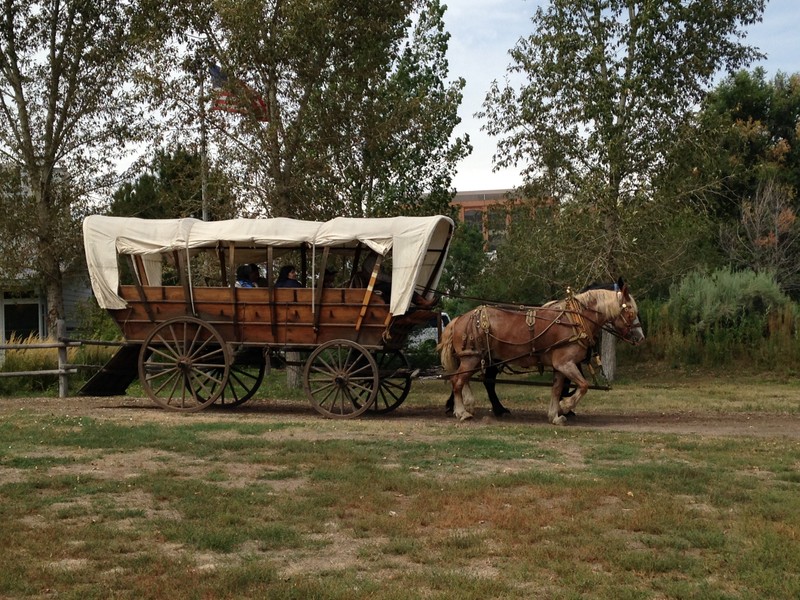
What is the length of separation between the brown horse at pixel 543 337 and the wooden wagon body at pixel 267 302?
81cm

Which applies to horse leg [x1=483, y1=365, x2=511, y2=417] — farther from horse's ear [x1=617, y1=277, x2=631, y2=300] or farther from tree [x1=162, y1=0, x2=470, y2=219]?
tree [x1=162, y1=0, x2=470, y2=219]

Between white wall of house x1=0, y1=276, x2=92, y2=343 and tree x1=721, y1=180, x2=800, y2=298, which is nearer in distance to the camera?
white wall of house x1=0, y1=276, x2=92, y2=343

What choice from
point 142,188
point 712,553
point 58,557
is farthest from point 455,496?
point 142,188

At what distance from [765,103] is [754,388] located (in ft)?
67.7

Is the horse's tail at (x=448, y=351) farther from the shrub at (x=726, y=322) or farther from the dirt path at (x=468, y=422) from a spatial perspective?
the shrub at (x=726, y=322)

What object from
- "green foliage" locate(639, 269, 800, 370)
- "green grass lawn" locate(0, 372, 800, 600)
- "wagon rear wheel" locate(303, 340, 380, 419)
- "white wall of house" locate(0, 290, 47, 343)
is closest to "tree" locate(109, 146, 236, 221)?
"white wall of house" locate(0, 290, 47, 343)

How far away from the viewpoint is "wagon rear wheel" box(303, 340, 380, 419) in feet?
45.8

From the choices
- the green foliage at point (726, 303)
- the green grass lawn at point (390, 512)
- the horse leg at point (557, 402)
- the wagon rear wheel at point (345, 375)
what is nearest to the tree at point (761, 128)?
the green foliage at point (726, 303)

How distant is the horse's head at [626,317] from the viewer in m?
13.3

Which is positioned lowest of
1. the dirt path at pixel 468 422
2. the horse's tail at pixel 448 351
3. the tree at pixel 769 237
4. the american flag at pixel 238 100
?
the dirt path at pixel 468 422

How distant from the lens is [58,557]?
6367 millimetres

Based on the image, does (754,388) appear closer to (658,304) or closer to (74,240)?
(658,304)

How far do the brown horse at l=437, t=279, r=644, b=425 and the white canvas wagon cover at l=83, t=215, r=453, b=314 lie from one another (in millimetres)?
1095

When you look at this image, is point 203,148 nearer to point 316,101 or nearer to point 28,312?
point 316,101
